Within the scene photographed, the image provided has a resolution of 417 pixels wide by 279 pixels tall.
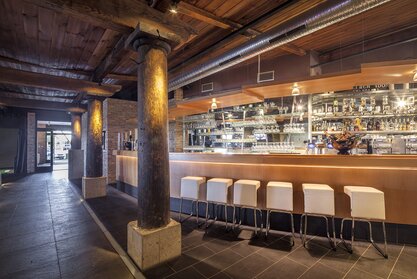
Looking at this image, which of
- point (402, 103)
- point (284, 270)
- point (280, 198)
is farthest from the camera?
point (402, 103)

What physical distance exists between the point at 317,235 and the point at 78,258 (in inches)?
141

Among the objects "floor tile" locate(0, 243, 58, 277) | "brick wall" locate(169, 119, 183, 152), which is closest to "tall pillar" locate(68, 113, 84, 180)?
"brick wall" locate(169, 119, 183, 152)

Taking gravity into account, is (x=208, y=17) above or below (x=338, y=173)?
above

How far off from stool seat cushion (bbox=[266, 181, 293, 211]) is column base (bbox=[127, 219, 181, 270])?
1.47 m

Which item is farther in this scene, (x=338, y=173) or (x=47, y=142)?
(x=47, y=142)

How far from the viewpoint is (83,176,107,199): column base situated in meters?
5.82

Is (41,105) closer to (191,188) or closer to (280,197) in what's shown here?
(191,188)

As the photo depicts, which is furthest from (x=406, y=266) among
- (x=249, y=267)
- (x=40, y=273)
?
(x=40, y=273)

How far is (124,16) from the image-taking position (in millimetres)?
2533

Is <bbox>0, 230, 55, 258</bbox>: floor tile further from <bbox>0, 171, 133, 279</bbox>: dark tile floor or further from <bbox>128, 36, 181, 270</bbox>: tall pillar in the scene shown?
<bbox>128, 36, 181, 270</bbox>: tall pillar

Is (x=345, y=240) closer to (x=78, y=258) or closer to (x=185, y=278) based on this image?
(x=185, y=278)

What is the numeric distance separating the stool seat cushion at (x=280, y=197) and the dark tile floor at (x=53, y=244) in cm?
216

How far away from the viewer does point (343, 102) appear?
557cm

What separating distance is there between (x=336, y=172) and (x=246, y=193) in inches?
57.7
